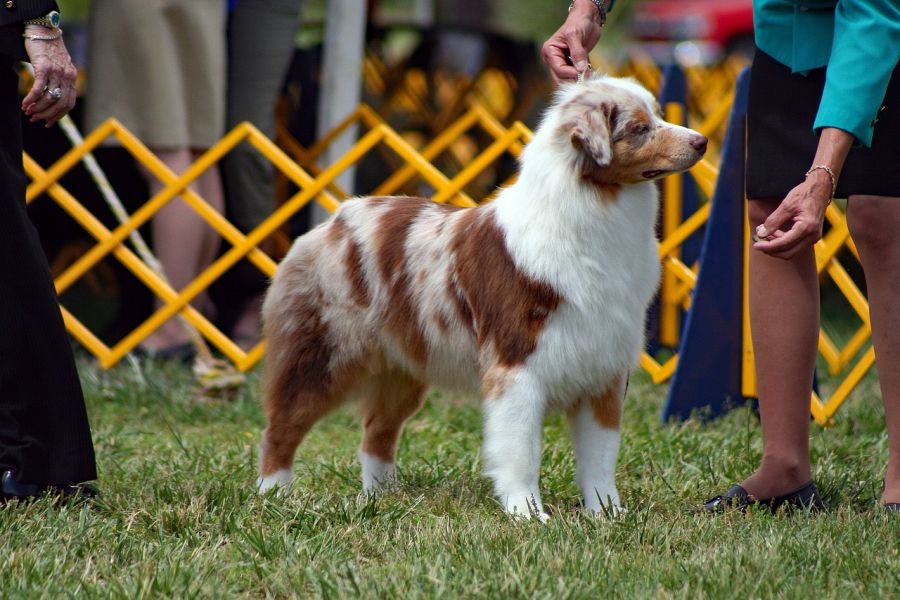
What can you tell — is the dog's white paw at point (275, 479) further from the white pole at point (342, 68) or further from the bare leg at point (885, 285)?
the white pole at point (342, 68)

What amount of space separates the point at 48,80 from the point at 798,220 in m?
1.93

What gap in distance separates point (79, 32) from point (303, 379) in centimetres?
682

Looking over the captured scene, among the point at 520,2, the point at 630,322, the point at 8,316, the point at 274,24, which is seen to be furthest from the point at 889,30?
the point at 520,2

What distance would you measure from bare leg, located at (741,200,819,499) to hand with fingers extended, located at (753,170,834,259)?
0.45 m

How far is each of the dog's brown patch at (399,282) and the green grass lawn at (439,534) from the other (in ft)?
1.55

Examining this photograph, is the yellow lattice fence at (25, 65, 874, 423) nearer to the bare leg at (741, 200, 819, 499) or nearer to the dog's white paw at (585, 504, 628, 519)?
the bare leg at (741, 200, 819, 499)

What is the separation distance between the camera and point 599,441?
3.56 m

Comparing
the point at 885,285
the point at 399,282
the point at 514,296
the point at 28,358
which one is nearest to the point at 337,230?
the point at 399,282

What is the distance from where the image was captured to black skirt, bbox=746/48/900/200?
130 inches

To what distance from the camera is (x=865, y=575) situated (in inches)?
110

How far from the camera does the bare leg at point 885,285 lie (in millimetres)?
3350

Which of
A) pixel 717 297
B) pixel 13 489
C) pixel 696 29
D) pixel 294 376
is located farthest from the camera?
pixel 696 29

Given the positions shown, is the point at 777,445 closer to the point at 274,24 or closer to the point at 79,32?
the point at 274,24

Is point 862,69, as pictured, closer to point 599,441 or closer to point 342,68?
point 599,441
